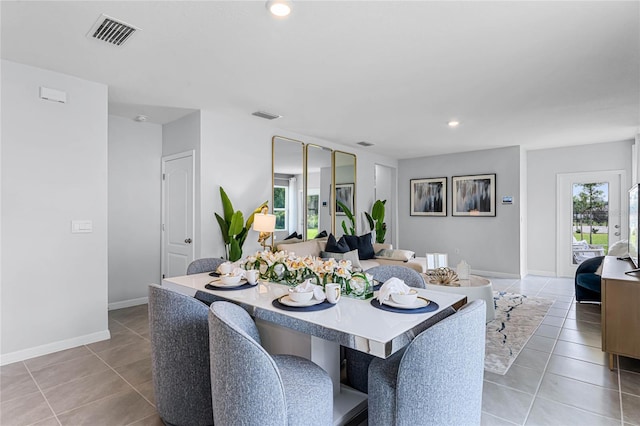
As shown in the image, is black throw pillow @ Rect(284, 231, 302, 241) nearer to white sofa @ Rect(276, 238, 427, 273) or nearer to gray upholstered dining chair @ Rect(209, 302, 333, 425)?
white sofa @ Rect(276, 238, 427, 273)

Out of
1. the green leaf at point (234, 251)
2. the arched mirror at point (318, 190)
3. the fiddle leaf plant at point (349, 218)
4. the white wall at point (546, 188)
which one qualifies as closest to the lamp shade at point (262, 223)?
the green leaf at point (234, 251)

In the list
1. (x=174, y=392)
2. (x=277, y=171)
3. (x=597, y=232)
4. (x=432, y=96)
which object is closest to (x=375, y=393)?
(x=174, y=392)

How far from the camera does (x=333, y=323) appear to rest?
1407 millimetres

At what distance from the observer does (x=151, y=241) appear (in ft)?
15.4

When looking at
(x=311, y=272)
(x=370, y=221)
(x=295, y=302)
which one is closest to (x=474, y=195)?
(x=370, y=221)

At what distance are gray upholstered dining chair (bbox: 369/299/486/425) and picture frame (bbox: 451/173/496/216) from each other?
5.83 metres

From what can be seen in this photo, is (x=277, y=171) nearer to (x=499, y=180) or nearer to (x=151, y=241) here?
(x=151, y=241)

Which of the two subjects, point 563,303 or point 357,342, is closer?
point 357,342

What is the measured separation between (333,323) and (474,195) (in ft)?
20.5

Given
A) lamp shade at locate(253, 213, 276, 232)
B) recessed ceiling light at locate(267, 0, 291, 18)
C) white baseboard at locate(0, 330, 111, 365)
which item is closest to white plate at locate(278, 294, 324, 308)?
recessed ceiling light at locate(267, 0, 291, 18)

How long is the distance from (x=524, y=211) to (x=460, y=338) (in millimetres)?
6261

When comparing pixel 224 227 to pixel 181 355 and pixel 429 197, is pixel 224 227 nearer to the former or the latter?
pixel 181 355

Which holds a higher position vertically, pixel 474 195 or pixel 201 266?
pixel 474 195

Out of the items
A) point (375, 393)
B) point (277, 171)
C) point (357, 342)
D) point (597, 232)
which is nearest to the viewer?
point (357, 342)
